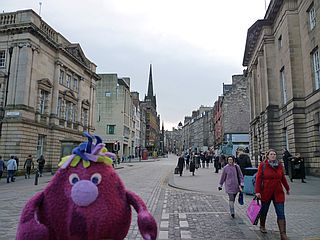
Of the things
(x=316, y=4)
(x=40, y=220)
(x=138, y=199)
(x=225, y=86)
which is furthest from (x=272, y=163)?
(x=225, y=86)

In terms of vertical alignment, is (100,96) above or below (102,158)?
above

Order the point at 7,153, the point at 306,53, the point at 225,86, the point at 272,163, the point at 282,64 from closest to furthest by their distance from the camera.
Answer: the point at 272,163, the point at 306,53, the point at 7,153, the point at 282,64, the point at 225,86

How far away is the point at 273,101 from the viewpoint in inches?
1191

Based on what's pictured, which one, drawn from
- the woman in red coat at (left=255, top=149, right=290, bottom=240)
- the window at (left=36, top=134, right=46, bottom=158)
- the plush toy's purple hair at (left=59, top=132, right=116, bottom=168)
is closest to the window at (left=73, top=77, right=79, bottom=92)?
the window at (left=36, top=134, right=46, bottom=158)

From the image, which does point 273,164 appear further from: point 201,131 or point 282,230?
point 201,131

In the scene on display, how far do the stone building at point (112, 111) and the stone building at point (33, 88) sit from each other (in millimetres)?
28377

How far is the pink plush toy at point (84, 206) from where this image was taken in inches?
96.3

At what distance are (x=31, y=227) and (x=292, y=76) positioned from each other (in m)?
25.6

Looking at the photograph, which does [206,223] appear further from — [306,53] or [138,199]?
[306,53]

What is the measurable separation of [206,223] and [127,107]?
61.6 metres

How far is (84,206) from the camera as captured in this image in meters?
2.47

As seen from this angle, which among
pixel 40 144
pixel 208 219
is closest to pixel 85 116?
pixel 40 144

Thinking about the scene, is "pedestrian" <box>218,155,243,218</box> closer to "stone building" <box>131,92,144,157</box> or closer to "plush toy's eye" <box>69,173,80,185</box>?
"plush toy's eye" <box>69,173,80,185</box>

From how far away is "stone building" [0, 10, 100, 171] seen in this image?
83.9ft
